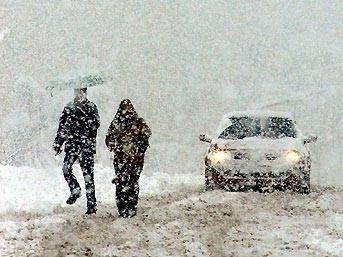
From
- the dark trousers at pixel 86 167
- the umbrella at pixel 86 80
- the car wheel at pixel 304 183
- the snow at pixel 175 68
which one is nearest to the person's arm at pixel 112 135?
the dark trousers at pixel 86 167

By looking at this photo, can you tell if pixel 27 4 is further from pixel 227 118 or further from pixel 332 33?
pixel 227 118

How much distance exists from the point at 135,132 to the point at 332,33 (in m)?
70.8

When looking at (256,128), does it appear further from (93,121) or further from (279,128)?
(93,121)

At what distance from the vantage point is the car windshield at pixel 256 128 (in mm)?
14789

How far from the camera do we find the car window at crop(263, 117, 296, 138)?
48.5 feet

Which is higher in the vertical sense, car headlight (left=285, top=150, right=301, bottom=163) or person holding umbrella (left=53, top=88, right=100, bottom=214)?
person holding umbrella (left=53, top=88, right=100, bottom=214)

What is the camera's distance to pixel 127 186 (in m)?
11.2

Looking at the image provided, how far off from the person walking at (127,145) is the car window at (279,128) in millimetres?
4347

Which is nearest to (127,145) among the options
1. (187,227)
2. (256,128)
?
(187,227)

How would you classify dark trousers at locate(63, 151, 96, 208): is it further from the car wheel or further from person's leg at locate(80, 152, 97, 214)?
the car wheel

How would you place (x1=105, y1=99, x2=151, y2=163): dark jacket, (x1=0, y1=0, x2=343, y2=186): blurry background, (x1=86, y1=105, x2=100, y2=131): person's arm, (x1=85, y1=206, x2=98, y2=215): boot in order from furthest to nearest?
1. (x1=0, y1=0, x2=343, y2=186): blurry background
2. (x1=85, y1=206, x2=98, y2=215): boot
3. (x1=86, y1=105, x2=100, y2=131): person's arm
4. (x1=105, y1=99, x2=151, y2=163): dark jacket

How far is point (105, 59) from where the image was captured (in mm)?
70875

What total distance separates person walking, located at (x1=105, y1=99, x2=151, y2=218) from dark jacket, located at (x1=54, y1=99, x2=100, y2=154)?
372 mm

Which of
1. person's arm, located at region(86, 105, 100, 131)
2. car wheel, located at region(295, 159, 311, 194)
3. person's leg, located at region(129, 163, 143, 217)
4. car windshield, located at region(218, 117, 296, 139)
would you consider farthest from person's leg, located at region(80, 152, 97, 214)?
car wheel, located at region(295, 159, 311, 194)
